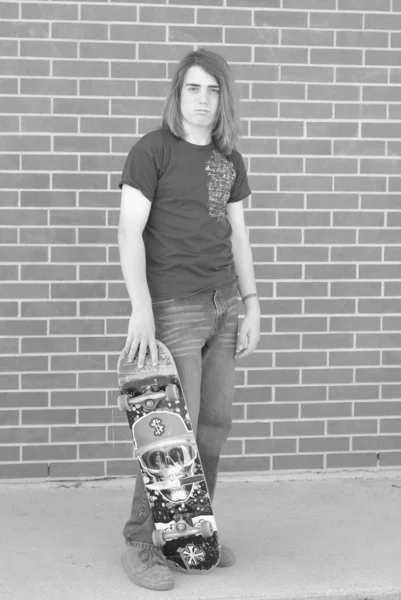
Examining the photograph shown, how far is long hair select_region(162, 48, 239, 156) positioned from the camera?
347 cm

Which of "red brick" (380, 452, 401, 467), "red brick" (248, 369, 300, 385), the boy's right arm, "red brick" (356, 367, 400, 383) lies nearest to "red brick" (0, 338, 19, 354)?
"red brick" (248, 369, 300, 385)

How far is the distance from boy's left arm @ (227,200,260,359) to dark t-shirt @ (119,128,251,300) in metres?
0.19

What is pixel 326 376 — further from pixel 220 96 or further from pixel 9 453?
pixel 220 96

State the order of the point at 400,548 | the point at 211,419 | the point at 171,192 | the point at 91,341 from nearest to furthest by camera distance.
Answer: the point at 171,192, the point at 211,419, the point at 400,548, the point at 91,341

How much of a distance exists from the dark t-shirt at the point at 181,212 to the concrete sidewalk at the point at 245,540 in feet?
3.71

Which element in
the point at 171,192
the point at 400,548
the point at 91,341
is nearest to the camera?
the point at 171,192

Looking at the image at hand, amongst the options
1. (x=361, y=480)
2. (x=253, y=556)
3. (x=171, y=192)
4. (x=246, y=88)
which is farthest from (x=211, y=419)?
(x=246, y=88)

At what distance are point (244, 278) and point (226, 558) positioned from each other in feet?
3.68

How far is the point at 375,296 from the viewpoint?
16.1 feet

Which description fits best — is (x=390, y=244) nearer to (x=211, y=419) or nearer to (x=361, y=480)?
(x=361, y=480)

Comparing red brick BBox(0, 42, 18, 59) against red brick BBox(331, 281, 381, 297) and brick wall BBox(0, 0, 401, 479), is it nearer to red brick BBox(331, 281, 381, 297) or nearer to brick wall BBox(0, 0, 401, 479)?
brick wall BBox(0, 0, 401, 479)

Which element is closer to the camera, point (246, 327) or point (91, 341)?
point (246, 327)

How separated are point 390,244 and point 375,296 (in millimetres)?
286

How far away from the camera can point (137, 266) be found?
3.34m
